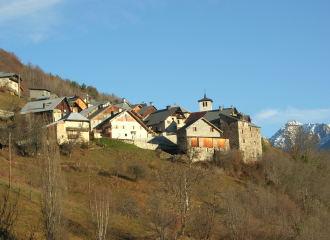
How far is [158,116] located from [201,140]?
1714cm

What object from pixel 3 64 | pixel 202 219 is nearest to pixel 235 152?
pixel 202 219

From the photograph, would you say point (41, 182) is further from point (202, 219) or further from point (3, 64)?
point (3, 64)

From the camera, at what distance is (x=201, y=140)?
62812mm

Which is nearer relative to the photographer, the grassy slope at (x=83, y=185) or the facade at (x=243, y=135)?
the grassy slope at (x=83, y=185)

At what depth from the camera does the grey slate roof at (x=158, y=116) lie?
7529 cm

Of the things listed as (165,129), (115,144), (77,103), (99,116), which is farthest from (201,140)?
(77,103)

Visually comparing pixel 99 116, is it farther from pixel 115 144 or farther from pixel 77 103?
pixel 77 103

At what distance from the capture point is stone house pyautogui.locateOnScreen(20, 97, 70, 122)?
69.5 meters

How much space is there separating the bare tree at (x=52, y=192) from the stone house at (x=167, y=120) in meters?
47.6

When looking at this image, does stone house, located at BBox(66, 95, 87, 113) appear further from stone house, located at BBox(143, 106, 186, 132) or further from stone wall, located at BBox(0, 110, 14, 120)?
stone wall, located at BBox(0, 110, 14, 120)

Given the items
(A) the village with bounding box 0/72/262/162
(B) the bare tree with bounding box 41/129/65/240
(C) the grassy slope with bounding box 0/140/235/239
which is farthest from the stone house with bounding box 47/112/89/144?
(B) the bare tree with bounding box 41/129/65/240

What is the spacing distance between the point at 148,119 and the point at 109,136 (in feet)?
52.3

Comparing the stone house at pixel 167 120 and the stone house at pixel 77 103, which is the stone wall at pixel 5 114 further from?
the stone house at pixel 167 120

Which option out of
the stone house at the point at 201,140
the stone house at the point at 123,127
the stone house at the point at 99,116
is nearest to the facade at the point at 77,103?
the stone house at the point at 99,116
